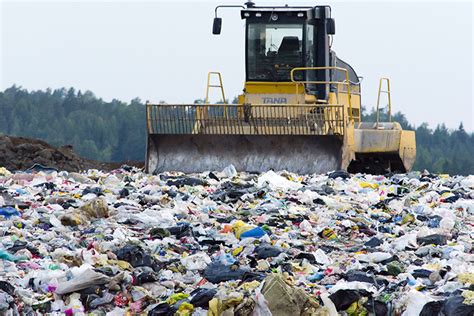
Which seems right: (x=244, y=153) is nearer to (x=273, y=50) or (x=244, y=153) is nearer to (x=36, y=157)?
(x=273, y=50)

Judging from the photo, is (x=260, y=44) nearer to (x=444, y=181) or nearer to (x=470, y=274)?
(x=444, y=181)

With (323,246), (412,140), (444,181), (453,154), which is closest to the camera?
(323,246)

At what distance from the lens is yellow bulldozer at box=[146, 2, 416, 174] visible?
576 inches

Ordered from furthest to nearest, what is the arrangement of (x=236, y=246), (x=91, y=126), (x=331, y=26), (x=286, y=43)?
(x=91, y=126)
(x=286, y=43)
(x=331, y=26)
(x=236, y=246)

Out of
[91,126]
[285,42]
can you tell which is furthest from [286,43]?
[91,126]

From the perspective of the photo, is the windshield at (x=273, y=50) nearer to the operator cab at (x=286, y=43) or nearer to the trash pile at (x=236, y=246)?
the operator cab at (x=286, y=43)

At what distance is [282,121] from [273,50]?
1.44m

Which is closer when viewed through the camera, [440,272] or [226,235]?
[440,272]

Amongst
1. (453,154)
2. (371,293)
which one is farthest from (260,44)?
(453,154)

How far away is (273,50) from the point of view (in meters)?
16.1

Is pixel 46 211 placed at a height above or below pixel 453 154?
above

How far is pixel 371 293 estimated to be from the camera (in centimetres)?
708

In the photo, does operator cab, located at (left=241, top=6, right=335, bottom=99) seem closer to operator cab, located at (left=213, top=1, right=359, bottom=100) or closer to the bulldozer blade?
operator cab, located at (left=213, top=1, right=359, bottom=100)

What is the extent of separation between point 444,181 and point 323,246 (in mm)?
4774
